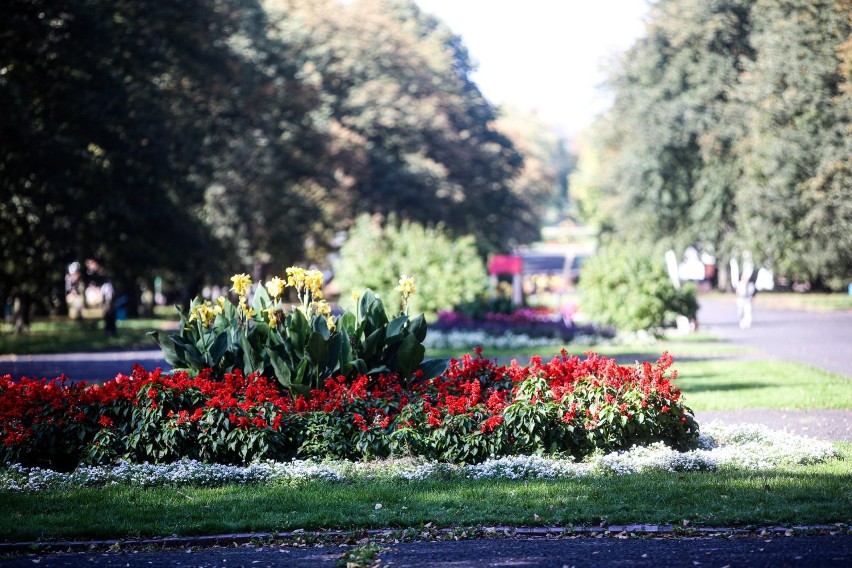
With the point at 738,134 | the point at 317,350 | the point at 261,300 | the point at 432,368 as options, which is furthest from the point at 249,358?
the point at 738,134

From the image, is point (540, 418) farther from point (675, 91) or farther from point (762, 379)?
point (675, 91)

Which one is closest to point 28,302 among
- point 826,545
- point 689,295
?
point 689,295

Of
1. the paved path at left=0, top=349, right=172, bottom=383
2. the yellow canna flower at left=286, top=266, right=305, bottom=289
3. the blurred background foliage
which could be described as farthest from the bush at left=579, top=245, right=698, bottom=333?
the yellow canna flower at left=286, top=266, right=305, bottom=289

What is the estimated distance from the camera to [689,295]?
3044 cm

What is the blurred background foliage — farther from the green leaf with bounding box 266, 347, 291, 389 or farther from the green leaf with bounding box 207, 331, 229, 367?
the green leaf with bounding box 266, 347, 291, 389

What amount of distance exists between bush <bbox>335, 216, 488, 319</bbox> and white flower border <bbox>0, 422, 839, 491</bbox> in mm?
20736

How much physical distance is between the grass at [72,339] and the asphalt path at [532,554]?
19.7 meters

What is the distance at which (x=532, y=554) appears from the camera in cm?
712

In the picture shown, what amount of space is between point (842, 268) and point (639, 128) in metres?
11.2

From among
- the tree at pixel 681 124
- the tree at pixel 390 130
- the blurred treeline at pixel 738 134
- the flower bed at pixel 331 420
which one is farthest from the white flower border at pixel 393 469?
the tree at pixel 390 130

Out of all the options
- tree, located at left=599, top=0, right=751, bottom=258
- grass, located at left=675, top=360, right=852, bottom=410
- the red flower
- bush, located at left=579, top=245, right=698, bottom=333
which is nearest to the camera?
the red flower

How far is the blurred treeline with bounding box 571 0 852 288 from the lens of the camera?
123 feet

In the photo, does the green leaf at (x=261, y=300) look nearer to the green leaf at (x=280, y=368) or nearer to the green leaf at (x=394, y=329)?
the green leaf at (x=280, y=368)

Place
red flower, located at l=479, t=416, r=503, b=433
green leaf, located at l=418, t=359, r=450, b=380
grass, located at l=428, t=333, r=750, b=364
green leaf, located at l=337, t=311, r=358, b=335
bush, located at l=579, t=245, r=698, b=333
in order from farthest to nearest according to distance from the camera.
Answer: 1. bush, located at l=579, t=245, r=698, b=333
2. grass, located at l=428, t=333, r=750, b=364
3. green leaf, located at l=418, t=359, r=450, b=380
4. green leaf, located at l=337, t=311, r=358, b=335
5. red flower, located at l=479, t=416, r=503, b=433
